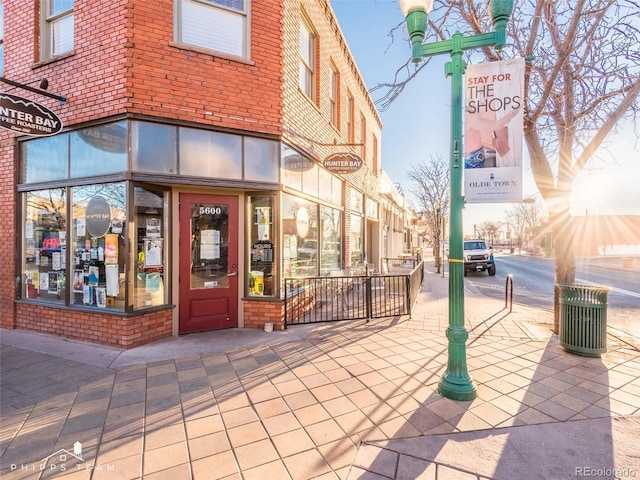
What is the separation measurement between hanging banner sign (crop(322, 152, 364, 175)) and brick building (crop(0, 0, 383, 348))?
105 centimetres

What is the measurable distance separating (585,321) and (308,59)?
8.01 meters

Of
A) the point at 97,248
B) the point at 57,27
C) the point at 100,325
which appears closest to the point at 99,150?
the point at 97,248

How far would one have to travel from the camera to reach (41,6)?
6.12 m

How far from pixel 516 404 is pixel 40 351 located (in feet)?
22.0

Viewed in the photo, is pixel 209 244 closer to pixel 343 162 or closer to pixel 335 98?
pixel 343 162

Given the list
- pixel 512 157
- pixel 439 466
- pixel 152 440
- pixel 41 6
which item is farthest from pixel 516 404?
pixel 41 6

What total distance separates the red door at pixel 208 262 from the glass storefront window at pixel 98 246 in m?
0.95

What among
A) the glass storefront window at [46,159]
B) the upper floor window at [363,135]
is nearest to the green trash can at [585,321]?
the glass storefront window at [46,159]

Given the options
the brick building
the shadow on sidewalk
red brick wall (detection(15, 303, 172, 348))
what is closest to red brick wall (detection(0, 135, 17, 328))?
the brick building

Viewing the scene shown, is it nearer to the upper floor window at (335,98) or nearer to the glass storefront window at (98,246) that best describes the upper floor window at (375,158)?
the upper floor window at (335,98)

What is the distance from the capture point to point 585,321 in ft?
15.9

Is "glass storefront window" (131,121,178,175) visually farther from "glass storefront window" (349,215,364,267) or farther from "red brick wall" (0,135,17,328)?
"glass storefront window" (349,215,364,267)

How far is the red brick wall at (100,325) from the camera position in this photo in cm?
512

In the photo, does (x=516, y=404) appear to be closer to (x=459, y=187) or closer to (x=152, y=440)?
(x=459, y=187)
